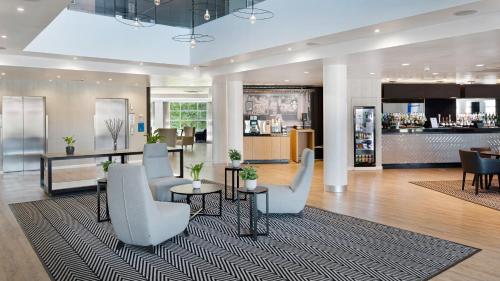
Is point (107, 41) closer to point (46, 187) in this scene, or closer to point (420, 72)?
point (46, 187)

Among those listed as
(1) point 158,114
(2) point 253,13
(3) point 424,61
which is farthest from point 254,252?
(1) point 158,114

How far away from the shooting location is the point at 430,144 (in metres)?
12.8

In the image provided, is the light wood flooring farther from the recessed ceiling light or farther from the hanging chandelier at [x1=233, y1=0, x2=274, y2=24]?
the hanging chandelier at [x1=233, y1=0, x2=274, y2=24]

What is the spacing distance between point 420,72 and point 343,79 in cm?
329

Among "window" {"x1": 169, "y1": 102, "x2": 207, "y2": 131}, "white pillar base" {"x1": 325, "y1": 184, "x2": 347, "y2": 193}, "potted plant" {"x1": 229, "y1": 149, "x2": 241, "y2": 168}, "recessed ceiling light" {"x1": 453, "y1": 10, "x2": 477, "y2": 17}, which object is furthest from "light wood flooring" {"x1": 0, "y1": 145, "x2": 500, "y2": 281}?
"window" {"x1": 169, "y1": 102, "x2": 207, "y2": 131}

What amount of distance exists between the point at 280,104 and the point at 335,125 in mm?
7308

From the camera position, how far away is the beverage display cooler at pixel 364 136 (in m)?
12.2

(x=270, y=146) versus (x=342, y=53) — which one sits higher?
(x=342, y=53)

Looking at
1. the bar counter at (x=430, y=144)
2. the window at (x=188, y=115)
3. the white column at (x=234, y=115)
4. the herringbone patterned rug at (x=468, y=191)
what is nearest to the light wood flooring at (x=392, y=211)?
the herringbone patterned rug at (x=468, y=191)

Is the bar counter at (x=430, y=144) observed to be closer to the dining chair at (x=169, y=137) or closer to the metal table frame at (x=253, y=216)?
the metal table frame at (x=253, y=216)

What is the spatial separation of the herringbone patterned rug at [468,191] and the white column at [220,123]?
6.54 m

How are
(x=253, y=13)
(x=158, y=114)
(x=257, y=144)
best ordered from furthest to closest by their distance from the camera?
1. (x=158, y=114)
2. (x=257, y=144)
3. (x=253, y=13)

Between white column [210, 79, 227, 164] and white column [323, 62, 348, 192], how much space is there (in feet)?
19.1

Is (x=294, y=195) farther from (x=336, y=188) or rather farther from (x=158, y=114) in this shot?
(x=158, y=114)
